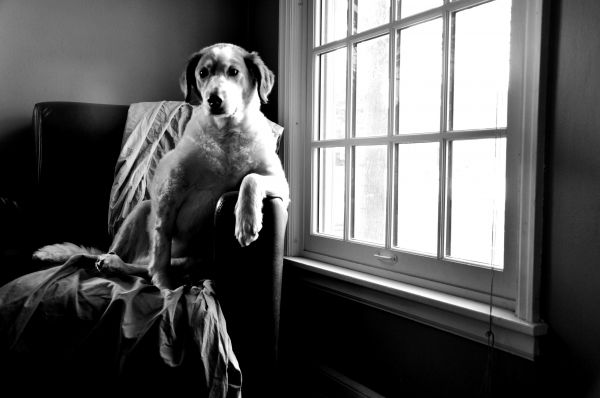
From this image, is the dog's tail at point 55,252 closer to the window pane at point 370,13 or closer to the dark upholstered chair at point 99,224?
the dark upholstered chair at point 99,224

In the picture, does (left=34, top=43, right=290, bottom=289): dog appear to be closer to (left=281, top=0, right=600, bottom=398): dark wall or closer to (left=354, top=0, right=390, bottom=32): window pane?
(left=354, top=0, right=390, bottom=32): window pane

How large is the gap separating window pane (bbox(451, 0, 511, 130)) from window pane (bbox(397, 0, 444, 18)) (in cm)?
12

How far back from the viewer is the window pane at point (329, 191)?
7.08 feet

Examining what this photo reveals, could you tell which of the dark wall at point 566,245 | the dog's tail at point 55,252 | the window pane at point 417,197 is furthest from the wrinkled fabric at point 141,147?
the dark wall at point 566,245

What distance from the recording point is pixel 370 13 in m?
1.96

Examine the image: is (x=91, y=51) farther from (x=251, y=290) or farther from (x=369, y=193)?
(x=251, y=290)

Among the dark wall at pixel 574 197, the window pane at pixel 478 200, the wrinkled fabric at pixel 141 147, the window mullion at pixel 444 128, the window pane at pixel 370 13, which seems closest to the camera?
→ the dark wall at pixel 574 197

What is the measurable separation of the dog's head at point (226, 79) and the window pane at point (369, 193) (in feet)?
1.56

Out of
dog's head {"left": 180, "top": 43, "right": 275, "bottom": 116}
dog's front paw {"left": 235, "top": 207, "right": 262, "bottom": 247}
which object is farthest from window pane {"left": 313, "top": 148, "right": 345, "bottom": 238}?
dog's front paw {"left": 235, "top": 207, "right": 262, "bottom": 247}

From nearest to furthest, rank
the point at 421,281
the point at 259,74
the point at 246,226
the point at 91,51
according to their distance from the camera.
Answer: the point at 246,226 → the point at 421,281 → the point at 259,74 → the point at 91,51

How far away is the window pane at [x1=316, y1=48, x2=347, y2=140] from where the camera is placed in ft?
7.00

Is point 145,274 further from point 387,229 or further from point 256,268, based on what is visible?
point 387,229

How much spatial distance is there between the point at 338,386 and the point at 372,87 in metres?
1.22

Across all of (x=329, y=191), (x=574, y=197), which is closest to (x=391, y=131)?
(x=329, y=191)
